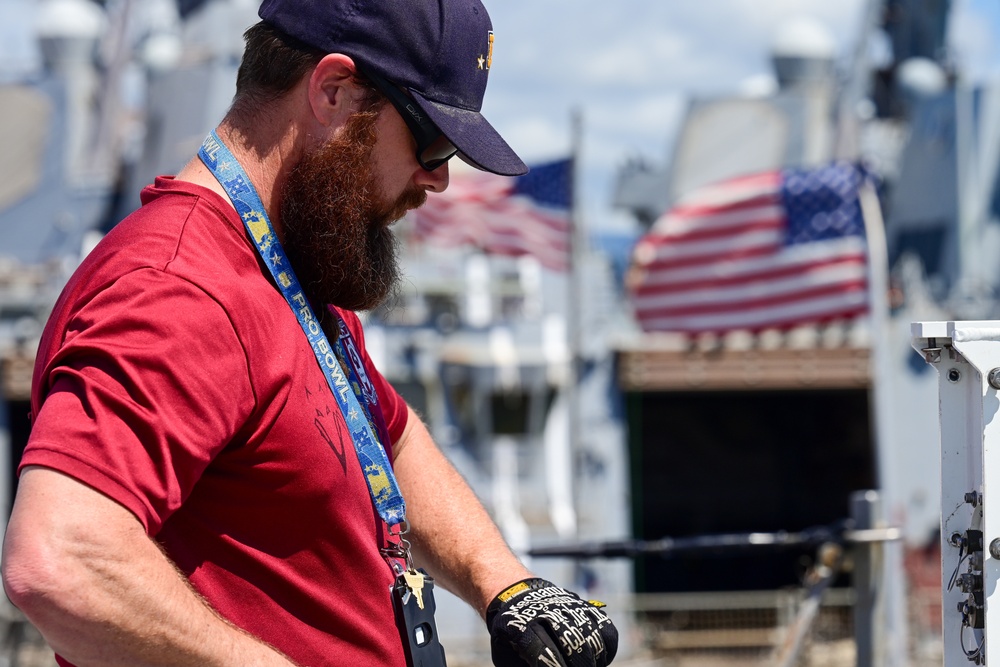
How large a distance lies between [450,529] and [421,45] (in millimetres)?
993

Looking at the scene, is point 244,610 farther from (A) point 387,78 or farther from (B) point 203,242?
(A) point 387,78

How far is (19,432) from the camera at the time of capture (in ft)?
67.3

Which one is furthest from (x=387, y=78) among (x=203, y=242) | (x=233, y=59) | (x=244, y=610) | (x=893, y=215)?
(x=893, y=215)

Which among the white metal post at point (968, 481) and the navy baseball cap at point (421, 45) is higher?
the navy baseball cap at point (421, 45)

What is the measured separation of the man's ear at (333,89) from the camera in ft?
6.32

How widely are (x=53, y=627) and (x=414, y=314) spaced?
18418 mm

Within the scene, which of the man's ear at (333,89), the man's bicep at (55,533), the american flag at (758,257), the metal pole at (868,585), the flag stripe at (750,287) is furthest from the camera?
the flag stripe at (750,287)

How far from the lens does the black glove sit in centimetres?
203

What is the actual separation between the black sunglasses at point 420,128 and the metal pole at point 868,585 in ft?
10.4

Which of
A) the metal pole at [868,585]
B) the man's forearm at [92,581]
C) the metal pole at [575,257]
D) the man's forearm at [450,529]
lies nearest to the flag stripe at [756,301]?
the metal pole at [575,257]

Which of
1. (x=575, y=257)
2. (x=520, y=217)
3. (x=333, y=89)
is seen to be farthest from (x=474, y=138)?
(x=575, y=257)

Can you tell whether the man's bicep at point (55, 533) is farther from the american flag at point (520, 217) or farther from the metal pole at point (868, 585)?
the american flag at point (520, 217)

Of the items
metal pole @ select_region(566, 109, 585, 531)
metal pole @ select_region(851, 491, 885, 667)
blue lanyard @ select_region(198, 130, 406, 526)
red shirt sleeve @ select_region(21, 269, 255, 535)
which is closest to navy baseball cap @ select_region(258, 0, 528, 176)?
blue lanyard @ select_region(198, 130, 406, 526)

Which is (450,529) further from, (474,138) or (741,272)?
Answer: (741,272)
